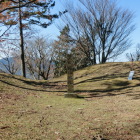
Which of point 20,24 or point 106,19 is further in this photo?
point 106,19

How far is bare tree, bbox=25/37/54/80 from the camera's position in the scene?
23703mm

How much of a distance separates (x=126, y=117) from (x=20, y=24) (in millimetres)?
11913

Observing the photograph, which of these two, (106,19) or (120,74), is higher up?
(106,19)

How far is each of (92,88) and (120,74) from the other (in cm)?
322

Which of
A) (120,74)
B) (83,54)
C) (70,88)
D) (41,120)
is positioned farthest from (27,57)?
(41,120)

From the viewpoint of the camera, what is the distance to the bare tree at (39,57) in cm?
2370

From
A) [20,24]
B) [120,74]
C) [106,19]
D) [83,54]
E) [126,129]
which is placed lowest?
[126,129]

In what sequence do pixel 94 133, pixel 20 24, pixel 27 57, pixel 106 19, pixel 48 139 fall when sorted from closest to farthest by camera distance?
pixel 48 139, pixel 94 133, pixel 20 24, pixel 106 19, pixel 27 57

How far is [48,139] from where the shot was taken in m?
2.70

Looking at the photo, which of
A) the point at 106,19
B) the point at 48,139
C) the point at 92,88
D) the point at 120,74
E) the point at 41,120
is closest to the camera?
the point at 48,139

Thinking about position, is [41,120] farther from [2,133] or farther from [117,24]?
[117,24]

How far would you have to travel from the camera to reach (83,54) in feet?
67.6

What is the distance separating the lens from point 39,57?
2416 cm

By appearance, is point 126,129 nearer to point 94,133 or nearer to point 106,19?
point 94,133
